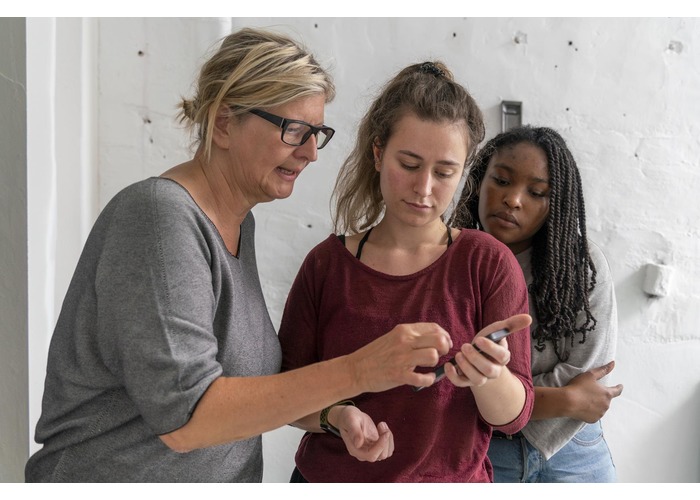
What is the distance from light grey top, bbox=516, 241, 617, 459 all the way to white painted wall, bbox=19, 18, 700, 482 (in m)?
0.77

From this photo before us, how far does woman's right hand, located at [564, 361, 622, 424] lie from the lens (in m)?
1.58

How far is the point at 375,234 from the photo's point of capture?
4.79 feet

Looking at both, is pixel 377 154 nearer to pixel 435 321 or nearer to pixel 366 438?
pixel 435 321

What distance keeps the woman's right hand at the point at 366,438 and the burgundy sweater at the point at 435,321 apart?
65 millimetres

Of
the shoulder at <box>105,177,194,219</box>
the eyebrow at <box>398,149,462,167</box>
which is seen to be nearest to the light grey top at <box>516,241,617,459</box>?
the eyebrow at <box>398,149,462,167</box>

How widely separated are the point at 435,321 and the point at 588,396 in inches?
20.8

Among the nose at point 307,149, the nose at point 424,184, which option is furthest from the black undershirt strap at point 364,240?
the nose at point 307,149

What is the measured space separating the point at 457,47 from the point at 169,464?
5.63 ft

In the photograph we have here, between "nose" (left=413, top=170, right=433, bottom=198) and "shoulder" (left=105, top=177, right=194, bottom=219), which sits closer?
"shoulder" (left=105, top=177, right=194, bottom=219)

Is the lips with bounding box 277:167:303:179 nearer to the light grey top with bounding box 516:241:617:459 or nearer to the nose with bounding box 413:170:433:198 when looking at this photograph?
the nose with bounding box 413:170:433:198

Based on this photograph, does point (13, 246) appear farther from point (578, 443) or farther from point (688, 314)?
point (688, 314)

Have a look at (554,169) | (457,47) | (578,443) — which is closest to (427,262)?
(554,169)

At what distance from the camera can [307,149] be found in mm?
1303

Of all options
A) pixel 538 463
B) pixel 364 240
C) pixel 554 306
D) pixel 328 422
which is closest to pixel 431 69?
pixel 364 240
